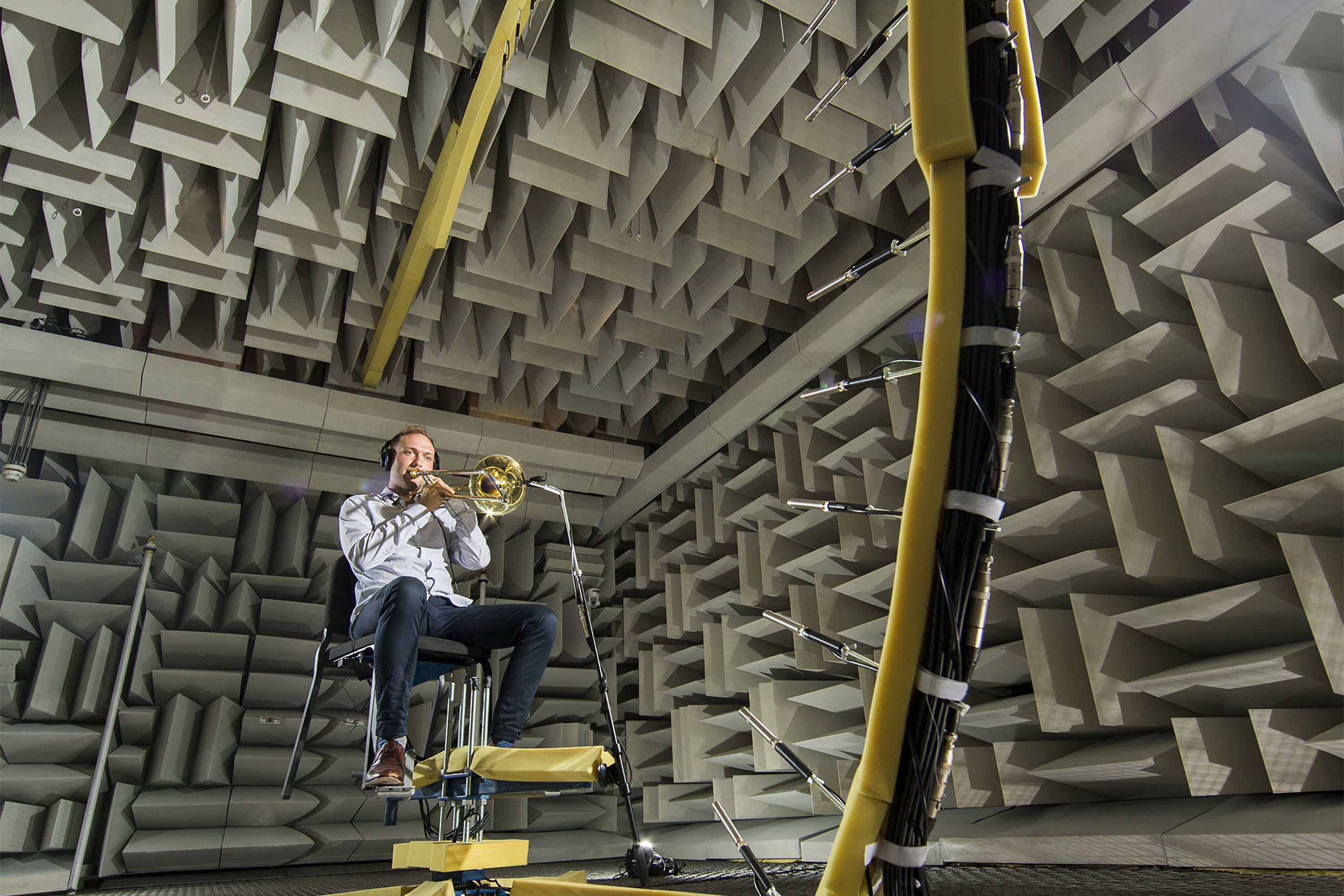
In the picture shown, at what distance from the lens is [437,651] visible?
2461 mm

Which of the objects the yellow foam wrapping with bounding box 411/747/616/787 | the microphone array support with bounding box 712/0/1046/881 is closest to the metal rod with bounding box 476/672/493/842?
the yellow foam wrapping with bounding box 411/747/616/787

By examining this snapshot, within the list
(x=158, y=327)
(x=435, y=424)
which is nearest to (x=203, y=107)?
(x=158, y=327)

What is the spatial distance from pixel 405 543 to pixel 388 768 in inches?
35.0

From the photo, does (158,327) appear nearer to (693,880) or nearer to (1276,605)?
(693,880)

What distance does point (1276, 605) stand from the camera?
6.42 feet

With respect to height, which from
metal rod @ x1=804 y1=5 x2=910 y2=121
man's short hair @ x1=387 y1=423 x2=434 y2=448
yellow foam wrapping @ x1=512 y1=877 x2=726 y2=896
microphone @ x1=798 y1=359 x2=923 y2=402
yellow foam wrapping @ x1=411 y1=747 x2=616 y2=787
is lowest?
yellow foam wrapping @ x1=512 y1=877 x2=726 y2=896

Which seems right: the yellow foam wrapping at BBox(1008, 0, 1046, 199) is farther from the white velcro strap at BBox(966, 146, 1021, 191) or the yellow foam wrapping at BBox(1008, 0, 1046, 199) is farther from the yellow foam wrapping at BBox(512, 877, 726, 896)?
the yellow foam wrapping at BBox(512, 877, 726, 896)

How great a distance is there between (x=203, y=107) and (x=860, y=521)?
2.97 meters

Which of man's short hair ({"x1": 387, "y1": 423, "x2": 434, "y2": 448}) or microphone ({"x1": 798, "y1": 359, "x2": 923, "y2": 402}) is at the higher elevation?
man's short hair ({"x1": 387, "y1": 423, "x2": 434, "y2": 448})

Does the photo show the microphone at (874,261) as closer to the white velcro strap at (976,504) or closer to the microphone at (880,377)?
the microphone at (880,377)

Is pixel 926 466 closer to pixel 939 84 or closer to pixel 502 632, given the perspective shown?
pixel 939 84

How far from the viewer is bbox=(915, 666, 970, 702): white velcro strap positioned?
2.00 feet

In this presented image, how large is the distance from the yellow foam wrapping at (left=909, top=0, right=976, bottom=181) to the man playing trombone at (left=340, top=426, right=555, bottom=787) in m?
2.00

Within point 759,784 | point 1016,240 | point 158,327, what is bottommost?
point 759,784
